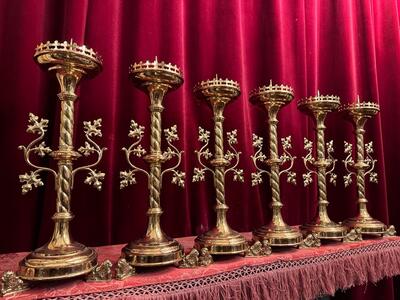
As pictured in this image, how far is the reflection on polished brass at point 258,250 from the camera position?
857 mm

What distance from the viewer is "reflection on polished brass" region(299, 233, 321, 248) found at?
0.96 metres

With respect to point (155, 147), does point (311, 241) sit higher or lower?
lower

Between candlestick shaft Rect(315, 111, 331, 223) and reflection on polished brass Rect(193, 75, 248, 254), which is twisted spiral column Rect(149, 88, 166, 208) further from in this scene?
candlestick shaft Rect(315, 111, 331, 223)

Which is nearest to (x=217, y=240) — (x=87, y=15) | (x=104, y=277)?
(x=104, y=277)

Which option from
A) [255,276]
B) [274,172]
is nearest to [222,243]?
[255,276]

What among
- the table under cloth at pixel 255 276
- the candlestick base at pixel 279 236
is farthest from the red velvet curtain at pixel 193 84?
the candlestick base at pixel 279 236

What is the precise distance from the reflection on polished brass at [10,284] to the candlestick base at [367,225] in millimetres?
1040

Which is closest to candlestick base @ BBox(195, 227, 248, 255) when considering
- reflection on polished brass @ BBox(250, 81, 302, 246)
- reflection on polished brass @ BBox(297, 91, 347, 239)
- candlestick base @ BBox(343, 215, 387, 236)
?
reflection on polished brass @ BBox(250, 81, 302, 246)

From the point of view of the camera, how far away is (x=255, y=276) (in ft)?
2.56

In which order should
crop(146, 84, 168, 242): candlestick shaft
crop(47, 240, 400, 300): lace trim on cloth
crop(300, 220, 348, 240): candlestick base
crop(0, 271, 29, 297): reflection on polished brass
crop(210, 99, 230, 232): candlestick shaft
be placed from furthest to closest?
1. crop(300, 220, 348, 240): candlestick base
2. crop(210, 99, 230, 232): candlestick shaft
3. crop(146, 84, 168, 242): candlestick shaft
4. crop(47, 240, 400, 300): lace trim on cloth
5. crop(0, 271, 29, 297): reflection on polished brass

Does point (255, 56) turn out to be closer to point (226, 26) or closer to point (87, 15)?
point (226, 26)

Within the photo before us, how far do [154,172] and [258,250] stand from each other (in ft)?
1.19

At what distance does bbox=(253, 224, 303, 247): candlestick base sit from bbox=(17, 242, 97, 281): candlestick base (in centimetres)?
50

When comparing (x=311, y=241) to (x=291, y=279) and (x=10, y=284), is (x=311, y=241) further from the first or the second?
(x=10, y=284)
